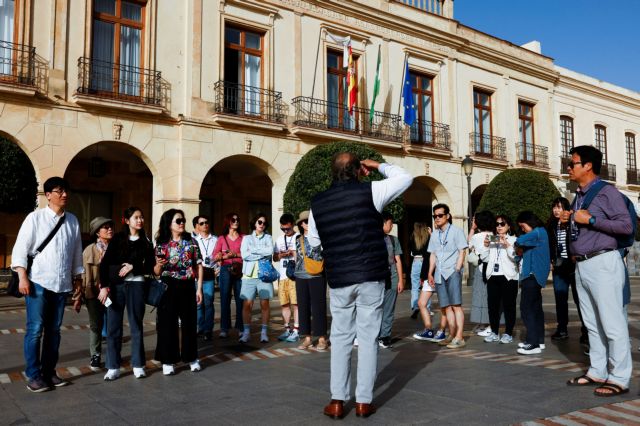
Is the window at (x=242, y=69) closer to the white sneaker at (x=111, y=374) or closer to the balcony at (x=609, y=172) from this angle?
the white sneaker at (x=111, y=374)

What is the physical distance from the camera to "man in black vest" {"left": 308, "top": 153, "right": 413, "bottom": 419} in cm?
402

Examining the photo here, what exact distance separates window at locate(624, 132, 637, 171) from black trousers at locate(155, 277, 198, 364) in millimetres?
28012

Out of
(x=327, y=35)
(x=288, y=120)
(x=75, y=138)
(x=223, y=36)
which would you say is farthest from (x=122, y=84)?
(x=327, y=35)

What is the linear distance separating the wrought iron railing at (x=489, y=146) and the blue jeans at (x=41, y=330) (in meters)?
18.7

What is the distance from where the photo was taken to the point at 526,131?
78.9ft

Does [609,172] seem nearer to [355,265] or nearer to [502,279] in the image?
[502,279]

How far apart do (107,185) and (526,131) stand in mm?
16627

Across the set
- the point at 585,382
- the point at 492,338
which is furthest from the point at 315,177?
the point at 585,382

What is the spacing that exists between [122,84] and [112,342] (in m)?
10.6

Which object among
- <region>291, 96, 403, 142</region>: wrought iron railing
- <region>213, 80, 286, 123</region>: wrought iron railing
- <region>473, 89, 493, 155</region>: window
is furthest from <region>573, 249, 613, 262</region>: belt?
<region>473, 89, 493, 155</region>: window

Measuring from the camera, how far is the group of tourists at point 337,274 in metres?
4.08

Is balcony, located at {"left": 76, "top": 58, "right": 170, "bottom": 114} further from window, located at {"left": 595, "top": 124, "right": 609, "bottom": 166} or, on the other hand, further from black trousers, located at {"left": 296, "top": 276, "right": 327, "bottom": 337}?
window, located at {"left": 595, "top": 124, "right": 609, "bottom": 166}

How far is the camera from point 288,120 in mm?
17094

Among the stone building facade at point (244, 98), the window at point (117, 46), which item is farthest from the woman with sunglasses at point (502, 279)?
the window at point (117, 46)
